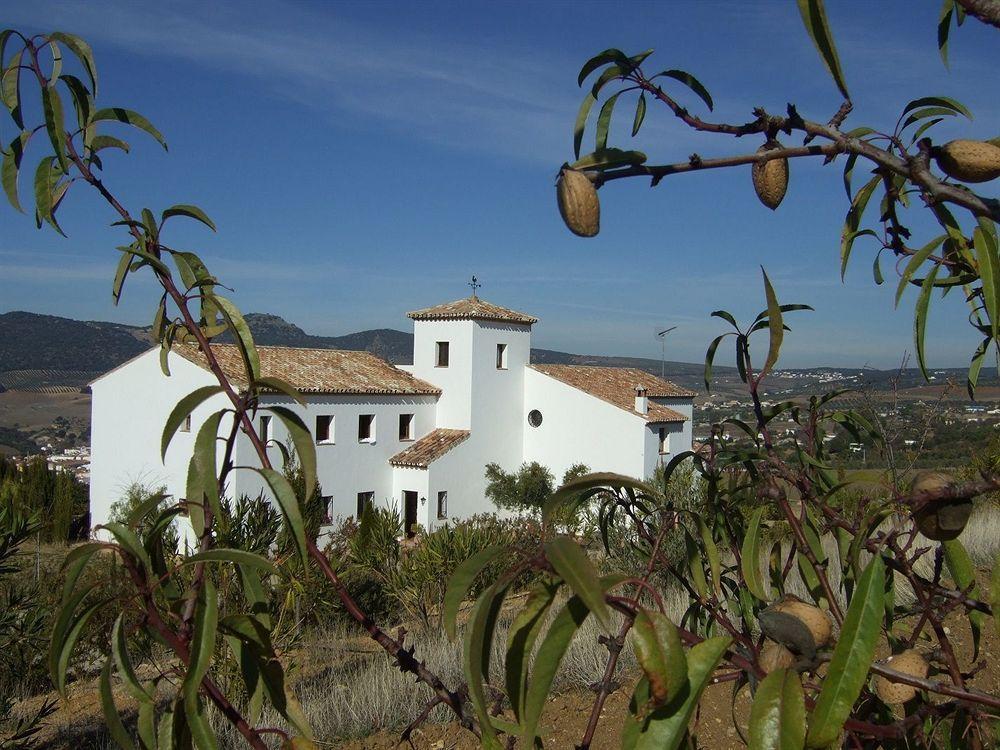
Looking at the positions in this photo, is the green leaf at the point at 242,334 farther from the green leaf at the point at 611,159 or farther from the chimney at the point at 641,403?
the chimney at the point at 641,403

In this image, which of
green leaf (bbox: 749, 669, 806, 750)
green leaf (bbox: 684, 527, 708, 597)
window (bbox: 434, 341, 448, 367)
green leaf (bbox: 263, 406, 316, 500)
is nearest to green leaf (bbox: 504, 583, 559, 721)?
green leaf (bbox: 749, 669, 806, 750)

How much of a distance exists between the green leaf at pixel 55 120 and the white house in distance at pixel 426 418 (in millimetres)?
19202

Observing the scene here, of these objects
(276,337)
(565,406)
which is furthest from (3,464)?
(276,337)

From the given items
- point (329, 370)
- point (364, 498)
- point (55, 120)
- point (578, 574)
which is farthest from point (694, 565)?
point (329, 370)

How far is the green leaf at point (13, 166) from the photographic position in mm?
1257

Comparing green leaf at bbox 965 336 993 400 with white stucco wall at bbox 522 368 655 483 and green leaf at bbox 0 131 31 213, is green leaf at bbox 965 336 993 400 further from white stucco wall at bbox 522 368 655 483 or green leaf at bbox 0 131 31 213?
white stucco wall at bbox 522 368 655 483

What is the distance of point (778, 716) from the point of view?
70 cm

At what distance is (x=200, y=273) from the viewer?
1354 millimetres

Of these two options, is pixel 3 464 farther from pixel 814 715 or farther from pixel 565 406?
pixel 814 715

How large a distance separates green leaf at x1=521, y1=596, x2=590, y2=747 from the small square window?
24049mm

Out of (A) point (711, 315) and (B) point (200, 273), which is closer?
(B) point (200, 273)

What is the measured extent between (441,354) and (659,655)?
24288 millimetres

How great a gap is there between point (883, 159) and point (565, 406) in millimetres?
23971

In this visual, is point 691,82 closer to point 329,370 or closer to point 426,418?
point 329,370
